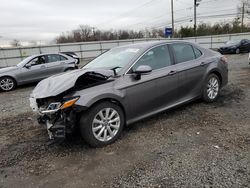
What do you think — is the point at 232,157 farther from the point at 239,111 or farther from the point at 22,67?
the point at 22,67

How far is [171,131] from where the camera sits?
3.41 meters

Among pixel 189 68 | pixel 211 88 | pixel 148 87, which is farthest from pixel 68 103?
pixel 211 88

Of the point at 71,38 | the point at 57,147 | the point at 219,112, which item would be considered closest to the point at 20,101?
the point at 57,147

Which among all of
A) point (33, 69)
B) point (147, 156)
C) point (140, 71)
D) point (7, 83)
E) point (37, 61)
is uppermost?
point (37, 61)

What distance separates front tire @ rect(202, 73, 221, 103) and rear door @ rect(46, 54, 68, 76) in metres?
6.76

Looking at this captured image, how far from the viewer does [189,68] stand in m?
4.00

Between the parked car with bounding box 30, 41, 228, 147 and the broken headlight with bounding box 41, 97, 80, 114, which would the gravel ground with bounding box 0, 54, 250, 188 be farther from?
the broken headlight with bounding box 41, 97, 80, 114

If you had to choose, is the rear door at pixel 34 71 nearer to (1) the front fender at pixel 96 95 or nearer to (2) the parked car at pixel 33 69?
(2) the parked car at pixel 33 69

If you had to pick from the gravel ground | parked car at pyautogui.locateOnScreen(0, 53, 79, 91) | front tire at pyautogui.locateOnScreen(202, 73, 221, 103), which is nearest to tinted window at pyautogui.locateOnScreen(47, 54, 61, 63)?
parked car at pyautogui.locateOnScreen(0, 53, 79, 91)

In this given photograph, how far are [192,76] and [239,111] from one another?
121 centimetres

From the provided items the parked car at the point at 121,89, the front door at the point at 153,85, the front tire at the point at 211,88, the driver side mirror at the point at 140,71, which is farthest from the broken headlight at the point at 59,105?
the front tire at the point at 211,88

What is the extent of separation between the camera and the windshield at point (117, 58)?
3.50 metres

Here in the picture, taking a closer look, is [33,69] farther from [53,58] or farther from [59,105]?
[59,105]

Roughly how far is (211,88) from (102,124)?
2.86 m
